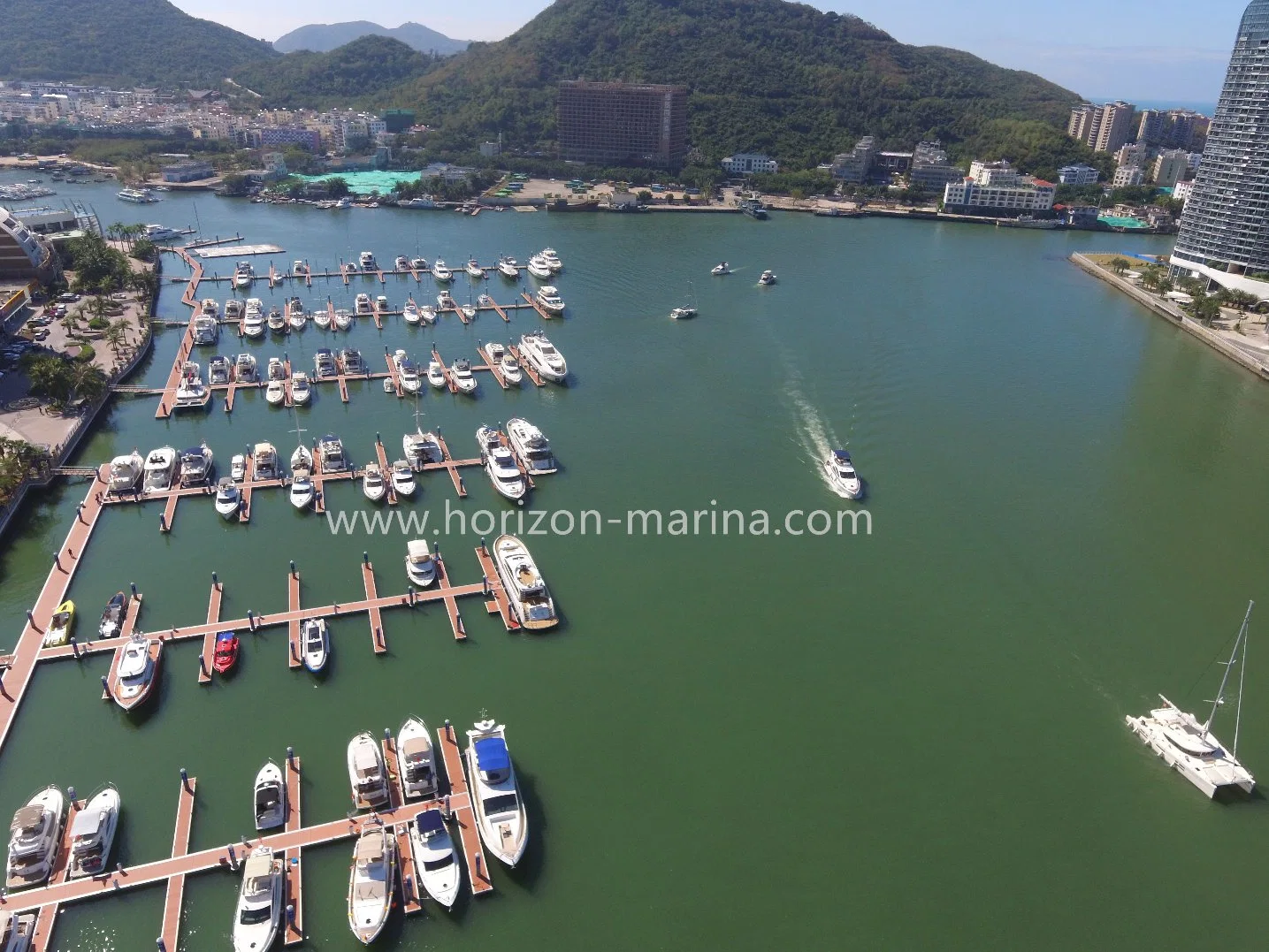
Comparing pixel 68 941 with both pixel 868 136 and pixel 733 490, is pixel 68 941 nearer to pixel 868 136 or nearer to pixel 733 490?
pixel 733 490

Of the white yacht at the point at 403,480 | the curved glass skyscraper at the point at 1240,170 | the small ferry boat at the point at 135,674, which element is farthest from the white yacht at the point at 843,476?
the curved glass skyscraper at the point at 1240,170

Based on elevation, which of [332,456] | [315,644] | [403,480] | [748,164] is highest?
[748,164]

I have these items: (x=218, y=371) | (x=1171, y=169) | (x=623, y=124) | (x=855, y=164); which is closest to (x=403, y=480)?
(x=218, y=371)

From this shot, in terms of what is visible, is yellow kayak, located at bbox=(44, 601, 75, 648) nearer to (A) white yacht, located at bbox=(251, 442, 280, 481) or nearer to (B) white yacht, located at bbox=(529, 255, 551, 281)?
(A) white yacht, located at bbox=(251, 442, 280, 481)

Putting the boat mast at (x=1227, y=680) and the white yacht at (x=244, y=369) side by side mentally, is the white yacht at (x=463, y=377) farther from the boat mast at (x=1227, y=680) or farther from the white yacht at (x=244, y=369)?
the boat mast at (x=1227, y=680)

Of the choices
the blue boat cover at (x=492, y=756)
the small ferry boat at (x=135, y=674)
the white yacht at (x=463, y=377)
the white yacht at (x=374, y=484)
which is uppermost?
the white yacht at (x=463, y=377)

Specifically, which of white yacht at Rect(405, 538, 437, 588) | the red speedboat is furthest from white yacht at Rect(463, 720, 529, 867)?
the red speedboat

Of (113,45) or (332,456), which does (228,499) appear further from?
(113,45)
